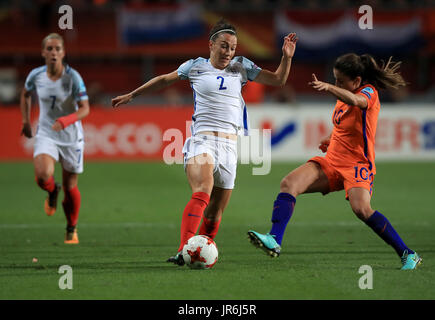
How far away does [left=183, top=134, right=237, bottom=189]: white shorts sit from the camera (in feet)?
20.9

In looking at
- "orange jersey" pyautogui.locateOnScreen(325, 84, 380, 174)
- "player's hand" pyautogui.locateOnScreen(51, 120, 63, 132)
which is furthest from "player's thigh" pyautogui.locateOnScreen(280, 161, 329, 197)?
"player's hand" pyautogui.locateOnScreen(51, 120, 63, 132)

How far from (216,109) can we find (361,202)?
1525 mm

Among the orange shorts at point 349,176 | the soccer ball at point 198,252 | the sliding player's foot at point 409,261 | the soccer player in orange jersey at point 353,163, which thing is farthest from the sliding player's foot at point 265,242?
the sliding player's foot at point 409,261

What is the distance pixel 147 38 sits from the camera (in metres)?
27.0

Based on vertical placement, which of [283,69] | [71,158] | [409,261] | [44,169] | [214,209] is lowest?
[409,261]

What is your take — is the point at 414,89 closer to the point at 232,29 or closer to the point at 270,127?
the point at 270,127

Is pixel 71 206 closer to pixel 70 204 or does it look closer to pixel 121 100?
pixel 70 204

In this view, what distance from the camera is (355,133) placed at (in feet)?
21.6

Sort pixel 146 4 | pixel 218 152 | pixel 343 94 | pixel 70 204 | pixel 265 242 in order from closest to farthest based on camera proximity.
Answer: pixel 343 94 < pixel 265 242 < pixel 218 152 < pixel 70 204 < pixel 146 4

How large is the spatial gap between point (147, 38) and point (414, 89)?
11010 mm

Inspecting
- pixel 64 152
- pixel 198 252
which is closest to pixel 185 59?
pixel 64 152

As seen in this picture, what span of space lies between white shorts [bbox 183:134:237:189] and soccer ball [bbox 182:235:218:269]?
2.07ft

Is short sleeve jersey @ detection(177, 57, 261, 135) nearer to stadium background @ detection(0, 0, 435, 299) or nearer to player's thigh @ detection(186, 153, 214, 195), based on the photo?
player's thigh @ detection(186, 153, 214, 195)
